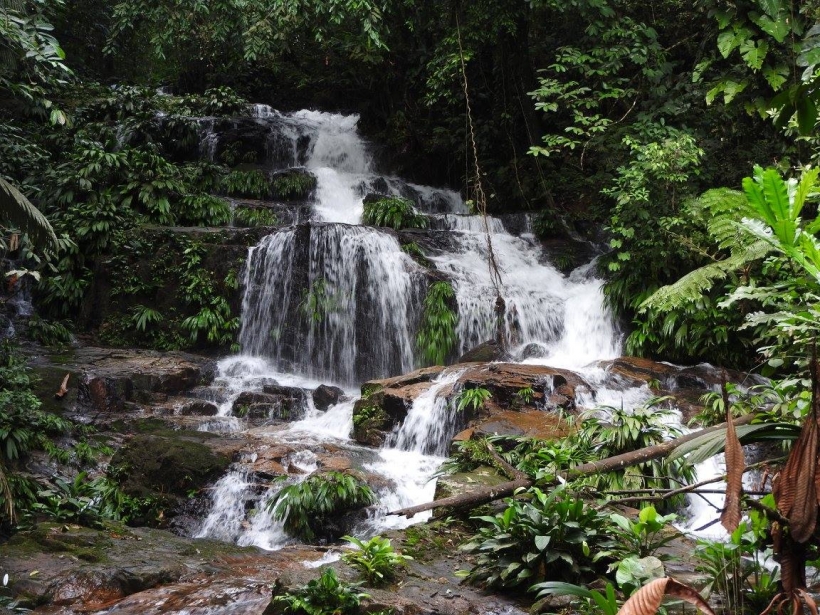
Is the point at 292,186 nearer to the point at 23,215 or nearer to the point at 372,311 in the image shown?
the point at 372,311

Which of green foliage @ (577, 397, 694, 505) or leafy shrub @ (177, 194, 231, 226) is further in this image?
leafy shrub @ (177, 194, 231, 226)

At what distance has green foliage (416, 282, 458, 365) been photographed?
11914mm

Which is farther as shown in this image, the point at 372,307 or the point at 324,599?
the point at 372,307

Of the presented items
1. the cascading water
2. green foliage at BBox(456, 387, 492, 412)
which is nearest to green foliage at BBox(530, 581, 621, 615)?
green foliage at BBox(456, 387, 492, 412)

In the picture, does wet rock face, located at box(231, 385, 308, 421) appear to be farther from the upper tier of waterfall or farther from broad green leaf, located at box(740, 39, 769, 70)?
broad green leaf, located at box(740, 39, 769, 70)

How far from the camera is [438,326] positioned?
12.0 m

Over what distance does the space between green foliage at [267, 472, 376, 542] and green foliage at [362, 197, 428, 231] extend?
8.57 meters

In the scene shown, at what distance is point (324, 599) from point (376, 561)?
60cm

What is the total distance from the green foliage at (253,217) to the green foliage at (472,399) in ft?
25.7

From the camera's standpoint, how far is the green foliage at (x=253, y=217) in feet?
47.7

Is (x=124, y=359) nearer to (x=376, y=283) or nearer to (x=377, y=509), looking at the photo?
(x=376, y=283)

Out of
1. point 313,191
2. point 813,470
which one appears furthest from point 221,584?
point 313,191

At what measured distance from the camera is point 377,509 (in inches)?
266

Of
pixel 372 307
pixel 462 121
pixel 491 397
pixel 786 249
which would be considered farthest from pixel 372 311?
pixel 786 249
